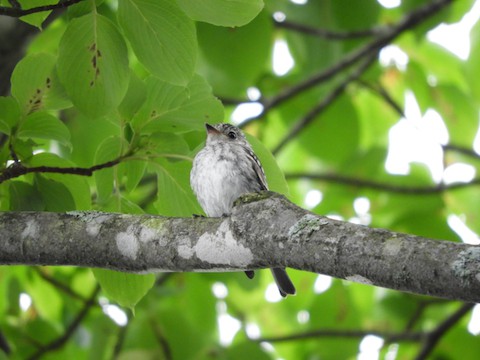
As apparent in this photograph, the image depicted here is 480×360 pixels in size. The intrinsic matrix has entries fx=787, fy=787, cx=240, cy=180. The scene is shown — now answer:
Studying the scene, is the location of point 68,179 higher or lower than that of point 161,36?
lower

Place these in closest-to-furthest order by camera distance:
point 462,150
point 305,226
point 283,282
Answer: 1. point 305,226
2. point 283,282
3. point 462,150

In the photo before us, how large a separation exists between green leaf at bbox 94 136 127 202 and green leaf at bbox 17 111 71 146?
138mm

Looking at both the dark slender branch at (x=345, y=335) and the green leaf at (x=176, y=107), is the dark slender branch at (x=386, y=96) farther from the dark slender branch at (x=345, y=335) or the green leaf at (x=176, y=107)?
the green leaf at (x=176, y=107)

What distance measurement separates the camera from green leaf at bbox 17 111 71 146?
267 centimetres

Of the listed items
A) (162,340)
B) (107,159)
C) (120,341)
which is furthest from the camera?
(120,341)

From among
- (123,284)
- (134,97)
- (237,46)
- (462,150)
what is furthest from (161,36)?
(462,150)

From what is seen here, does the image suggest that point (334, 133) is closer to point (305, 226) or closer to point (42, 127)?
point (42, 127)

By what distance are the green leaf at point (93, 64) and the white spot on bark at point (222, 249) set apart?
0.59 m

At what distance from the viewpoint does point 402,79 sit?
6562 mm

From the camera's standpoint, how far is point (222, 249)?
2150 mm

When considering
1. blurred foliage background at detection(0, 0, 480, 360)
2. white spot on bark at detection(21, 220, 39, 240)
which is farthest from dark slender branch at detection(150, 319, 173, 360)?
white spot on bark at detection(21, 220, 39, 240)

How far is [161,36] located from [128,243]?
63 cm

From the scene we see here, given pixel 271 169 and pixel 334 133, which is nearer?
pixel 271 169

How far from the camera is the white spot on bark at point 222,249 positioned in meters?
2.10
